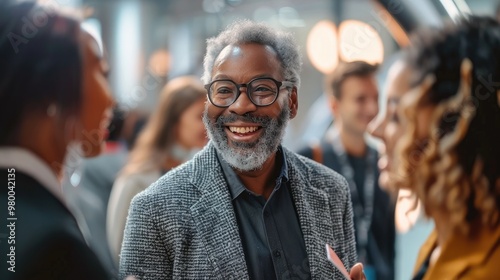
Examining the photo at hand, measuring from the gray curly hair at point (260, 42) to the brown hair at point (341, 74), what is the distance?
1.95 ft

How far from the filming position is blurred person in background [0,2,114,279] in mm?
2164

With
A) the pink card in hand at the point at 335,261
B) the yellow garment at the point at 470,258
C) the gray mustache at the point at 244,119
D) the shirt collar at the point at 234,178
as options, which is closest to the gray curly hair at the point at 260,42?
the gray mustache at the point at 244,119

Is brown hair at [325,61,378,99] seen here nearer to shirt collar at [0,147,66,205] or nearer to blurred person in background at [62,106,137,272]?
blurred person in background at [62,106,137,272]

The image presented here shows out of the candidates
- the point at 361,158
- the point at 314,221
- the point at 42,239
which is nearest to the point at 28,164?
the point at 42,239

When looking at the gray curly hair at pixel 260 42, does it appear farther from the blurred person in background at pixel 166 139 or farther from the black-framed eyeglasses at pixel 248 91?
the blurred person in background at pixel 166 139

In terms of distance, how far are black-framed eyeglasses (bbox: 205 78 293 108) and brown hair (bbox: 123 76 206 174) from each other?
48 cm

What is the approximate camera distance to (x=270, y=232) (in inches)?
81.9

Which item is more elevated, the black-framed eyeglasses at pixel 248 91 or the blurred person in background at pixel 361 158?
the black-framed eyeglasses at pixel 248 91

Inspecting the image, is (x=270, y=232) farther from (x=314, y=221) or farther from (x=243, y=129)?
(x=243, y=129)

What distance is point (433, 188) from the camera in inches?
95.7

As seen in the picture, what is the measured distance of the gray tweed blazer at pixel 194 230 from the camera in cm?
202

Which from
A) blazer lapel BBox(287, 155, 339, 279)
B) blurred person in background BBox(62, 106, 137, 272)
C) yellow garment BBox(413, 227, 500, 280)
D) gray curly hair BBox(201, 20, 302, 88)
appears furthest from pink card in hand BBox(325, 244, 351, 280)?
blurred person in background BBox(62, 106, 137, 272)

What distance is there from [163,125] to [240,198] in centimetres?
71

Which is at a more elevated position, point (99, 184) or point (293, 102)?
point (293, 102)
